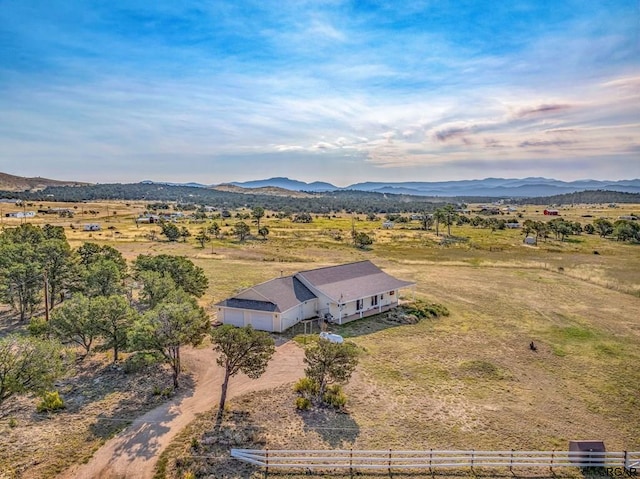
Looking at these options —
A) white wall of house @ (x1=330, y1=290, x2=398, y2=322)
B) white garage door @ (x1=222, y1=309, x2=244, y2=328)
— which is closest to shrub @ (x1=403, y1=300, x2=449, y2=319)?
white wall of house @ (x1=330, y1=290, x2=398, y2=322)

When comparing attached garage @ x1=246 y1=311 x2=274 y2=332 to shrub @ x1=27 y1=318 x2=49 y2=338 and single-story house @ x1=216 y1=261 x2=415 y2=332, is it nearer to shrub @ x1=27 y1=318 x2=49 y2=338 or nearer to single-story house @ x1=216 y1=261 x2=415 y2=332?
single-story house @ x1=216 y1=261 x2=415 y2=332

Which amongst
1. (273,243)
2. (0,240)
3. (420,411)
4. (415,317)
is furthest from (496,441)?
(273,243)

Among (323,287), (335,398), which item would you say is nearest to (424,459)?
(335,398)

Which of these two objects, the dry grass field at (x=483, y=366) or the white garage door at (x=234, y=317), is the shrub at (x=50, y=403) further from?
the white garage door at (x=234, y=317)

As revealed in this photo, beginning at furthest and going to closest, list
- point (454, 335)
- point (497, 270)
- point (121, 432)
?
1. point (497, 270)
2. point (454, 335)
3. point (121, 432)

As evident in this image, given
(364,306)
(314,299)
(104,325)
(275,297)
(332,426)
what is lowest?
(332,426)

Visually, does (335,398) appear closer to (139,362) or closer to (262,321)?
(139,362)

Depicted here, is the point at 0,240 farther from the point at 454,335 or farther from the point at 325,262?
the point at 454,335

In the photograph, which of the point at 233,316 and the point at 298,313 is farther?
the point at 298,313
